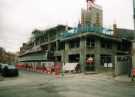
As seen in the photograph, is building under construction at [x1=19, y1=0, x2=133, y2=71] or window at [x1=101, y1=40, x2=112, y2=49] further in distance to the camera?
window at [x1=101, y1=40, x2=112, y2=49]

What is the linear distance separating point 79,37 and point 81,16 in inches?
384

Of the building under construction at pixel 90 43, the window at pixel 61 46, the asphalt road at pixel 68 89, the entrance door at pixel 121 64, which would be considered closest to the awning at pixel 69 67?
the building under construction at pixel 90 43

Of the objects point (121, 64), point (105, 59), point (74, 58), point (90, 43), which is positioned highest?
point (90, 43)

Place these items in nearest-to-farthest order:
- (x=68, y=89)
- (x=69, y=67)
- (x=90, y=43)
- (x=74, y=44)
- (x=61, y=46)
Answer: (x=68, y=89) < (x=69, y=67) < (x=90, y=43) < (x=74, y=44) < (x=61, y=46)

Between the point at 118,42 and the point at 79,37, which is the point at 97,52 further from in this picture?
the point at 118,42

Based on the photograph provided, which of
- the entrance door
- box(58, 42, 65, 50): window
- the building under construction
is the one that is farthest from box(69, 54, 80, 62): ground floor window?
the entrance door

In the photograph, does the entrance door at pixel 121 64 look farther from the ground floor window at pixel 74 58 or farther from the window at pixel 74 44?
the window at pixel 74 44

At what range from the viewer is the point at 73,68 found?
41000mm

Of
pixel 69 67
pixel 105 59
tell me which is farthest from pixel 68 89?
pixel 105 59

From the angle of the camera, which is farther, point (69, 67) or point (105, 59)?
Result: point (105, 59)

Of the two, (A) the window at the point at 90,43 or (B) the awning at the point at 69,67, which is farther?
(A) the window at the point at 90,43

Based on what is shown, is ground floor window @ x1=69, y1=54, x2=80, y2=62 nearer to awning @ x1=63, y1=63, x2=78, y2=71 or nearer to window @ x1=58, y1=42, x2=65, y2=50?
awning @ x1=63, y1=63, x2=78, y2=71

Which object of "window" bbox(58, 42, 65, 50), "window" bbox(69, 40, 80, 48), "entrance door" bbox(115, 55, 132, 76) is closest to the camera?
"entrance door" bbox(115, 55, 132, 76)

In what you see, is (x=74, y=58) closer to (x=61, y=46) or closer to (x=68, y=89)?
(x=61, y=46)
